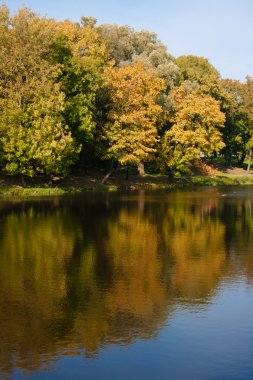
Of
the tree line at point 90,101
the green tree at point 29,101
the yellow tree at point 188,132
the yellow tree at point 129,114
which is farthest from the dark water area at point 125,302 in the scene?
the yellow tree at point 188,132

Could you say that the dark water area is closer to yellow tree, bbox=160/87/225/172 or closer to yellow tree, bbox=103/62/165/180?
yellow tree, bbox=103/62/165/180

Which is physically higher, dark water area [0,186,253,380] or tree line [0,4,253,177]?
tree line [0,4,253,177]

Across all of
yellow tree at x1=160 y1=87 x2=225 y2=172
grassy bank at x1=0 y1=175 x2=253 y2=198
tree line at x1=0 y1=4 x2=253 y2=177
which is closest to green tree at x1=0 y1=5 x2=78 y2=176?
tree line at x1=0 y1=4 x2=253 y2=177

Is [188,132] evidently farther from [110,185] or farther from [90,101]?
[90,101]

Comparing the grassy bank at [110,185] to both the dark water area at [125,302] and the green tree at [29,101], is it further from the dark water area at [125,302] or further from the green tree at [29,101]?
the dark water area at [125,302]

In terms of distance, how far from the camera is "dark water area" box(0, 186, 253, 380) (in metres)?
10.9

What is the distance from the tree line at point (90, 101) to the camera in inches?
2207

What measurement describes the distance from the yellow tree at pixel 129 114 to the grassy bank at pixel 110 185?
4128 mm

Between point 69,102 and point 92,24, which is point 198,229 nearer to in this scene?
point 69,102

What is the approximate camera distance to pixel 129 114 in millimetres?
69750

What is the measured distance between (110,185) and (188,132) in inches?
594

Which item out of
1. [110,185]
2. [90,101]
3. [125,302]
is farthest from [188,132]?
[125,302]

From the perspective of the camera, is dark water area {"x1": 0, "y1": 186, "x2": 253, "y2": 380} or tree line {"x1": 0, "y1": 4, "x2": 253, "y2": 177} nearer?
dark water area {"x1": 0, "y1": 186, "x2": 253, "y2": 380}

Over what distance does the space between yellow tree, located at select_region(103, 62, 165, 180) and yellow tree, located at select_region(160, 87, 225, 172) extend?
698 cm
